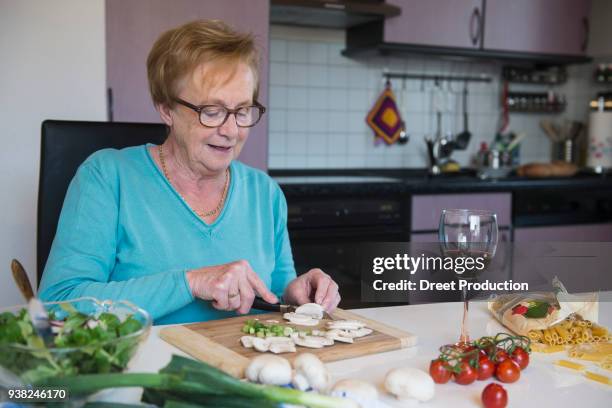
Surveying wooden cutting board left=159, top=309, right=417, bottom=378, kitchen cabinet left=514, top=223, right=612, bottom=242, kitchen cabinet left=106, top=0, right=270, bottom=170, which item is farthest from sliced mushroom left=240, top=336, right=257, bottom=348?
kitchen cabinet left=514, top=223, right=612, bottom=242

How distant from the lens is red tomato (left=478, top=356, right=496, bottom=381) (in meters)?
0.94

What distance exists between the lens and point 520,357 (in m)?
0.99

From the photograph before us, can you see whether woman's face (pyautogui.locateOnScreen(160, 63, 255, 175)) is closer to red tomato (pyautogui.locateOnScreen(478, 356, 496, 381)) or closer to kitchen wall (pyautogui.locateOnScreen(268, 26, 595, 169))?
red tomato (pyautogui.locateOnScreen(478, 356, 496, 381))

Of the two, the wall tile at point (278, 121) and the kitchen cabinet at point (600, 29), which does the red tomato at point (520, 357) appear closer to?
the wall tile at point (278, 121)

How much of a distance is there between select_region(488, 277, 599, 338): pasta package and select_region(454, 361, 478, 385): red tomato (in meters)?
0.24

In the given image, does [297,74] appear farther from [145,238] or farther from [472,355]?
[472,355]

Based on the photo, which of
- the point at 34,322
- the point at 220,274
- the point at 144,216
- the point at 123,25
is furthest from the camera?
the point at 123,25

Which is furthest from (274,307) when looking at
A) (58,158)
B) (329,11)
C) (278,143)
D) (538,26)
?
(538,26)

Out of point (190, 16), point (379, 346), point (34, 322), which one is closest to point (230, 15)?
point (190, 16)

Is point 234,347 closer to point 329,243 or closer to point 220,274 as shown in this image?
point 220,274

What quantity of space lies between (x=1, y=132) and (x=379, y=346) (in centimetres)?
158

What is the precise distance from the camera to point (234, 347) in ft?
3.38

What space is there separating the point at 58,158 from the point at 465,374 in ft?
3.58

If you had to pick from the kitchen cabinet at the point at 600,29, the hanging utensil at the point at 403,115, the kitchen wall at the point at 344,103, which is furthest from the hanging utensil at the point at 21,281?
the kitchen cabinet at the point at 600,29
